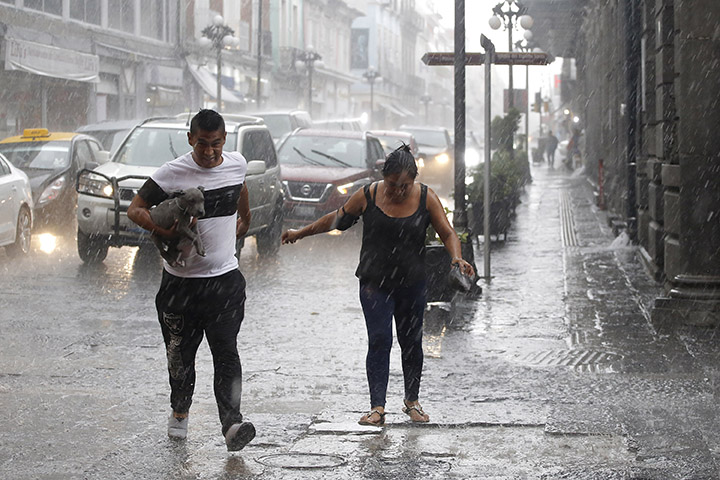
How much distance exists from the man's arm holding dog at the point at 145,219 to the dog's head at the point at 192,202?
0.10 meters

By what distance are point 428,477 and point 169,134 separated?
10857mm

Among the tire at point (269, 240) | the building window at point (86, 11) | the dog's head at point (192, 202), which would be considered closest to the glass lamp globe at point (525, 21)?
the building window at point (86, 11)

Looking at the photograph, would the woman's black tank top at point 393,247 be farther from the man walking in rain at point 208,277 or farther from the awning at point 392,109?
the awning at point 392,109

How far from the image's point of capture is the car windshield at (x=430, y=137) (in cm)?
3628

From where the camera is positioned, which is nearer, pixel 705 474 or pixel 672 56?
pixel 705 474

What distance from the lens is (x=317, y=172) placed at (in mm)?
19656

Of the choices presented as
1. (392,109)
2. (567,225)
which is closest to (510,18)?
(567,225)

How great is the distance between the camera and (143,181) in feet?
47.1

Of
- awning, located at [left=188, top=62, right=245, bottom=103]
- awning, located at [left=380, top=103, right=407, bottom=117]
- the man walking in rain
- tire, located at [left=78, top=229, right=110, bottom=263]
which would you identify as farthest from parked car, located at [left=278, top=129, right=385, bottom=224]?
awning, located at [left=380, top=103, right=407, bottom=117]

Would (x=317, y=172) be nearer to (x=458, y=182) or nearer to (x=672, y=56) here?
(x=458, y=182)

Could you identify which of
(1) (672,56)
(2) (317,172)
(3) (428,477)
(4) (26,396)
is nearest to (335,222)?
(3) (428,477)

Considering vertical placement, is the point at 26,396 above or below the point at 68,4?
below

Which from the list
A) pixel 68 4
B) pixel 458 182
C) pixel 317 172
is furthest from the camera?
pixel 68 4

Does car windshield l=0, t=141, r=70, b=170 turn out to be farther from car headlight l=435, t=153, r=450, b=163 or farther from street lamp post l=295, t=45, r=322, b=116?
street lamp post l=295, t=45, r=322, b=116
